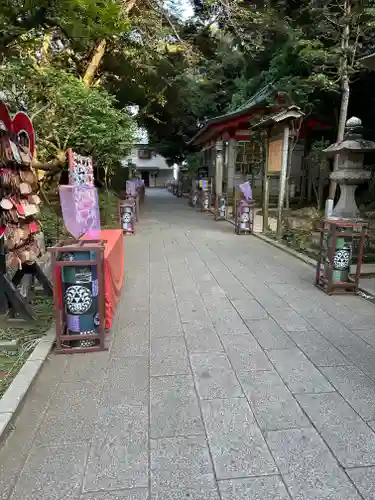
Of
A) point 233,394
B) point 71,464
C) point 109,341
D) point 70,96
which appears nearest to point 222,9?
point 70,96

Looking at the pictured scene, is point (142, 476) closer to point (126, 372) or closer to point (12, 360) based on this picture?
point (126, 372)

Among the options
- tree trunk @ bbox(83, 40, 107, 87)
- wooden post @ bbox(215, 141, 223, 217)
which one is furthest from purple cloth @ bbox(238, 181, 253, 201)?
tree trunk @ bbox(83, 40, 107, 87)

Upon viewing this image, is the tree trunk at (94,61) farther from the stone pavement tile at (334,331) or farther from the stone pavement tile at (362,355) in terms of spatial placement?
the stone pavement tile at (362,355)

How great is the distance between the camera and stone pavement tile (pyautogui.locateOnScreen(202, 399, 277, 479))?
7.58 feet

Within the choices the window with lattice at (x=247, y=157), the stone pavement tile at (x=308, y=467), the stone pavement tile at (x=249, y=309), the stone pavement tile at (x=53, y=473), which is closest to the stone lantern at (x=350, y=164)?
the stone pavement tile at (x=249, y=309)

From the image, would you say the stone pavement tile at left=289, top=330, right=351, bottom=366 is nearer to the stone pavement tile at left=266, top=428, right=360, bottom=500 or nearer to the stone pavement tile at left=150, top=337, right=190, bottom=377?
the stone pavement tile at left=266, top=428, right=360, bottom=500

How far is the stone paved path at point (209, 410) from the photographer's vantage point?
87.3 inches

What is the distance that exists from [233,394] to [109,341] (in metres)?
1.59

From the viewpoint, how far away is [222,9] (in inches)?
432

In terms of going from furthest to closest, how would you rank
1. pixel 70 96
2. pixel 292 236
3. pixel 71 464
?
pixel 292 236, pixel 70 96, pixel 71 464

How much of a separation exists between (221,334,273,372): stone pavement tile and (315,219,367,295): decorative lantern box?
213cm

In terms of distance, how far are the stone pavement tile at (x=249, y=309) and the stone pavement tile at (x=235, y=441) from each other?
6.19 feet

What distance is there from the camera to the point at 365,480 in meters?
2.23

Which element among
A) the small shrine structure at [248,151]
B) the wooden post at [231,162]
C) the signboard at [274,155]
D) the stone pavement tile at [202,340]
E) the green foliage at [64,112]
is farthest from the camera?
the wooden post at [231,162]
